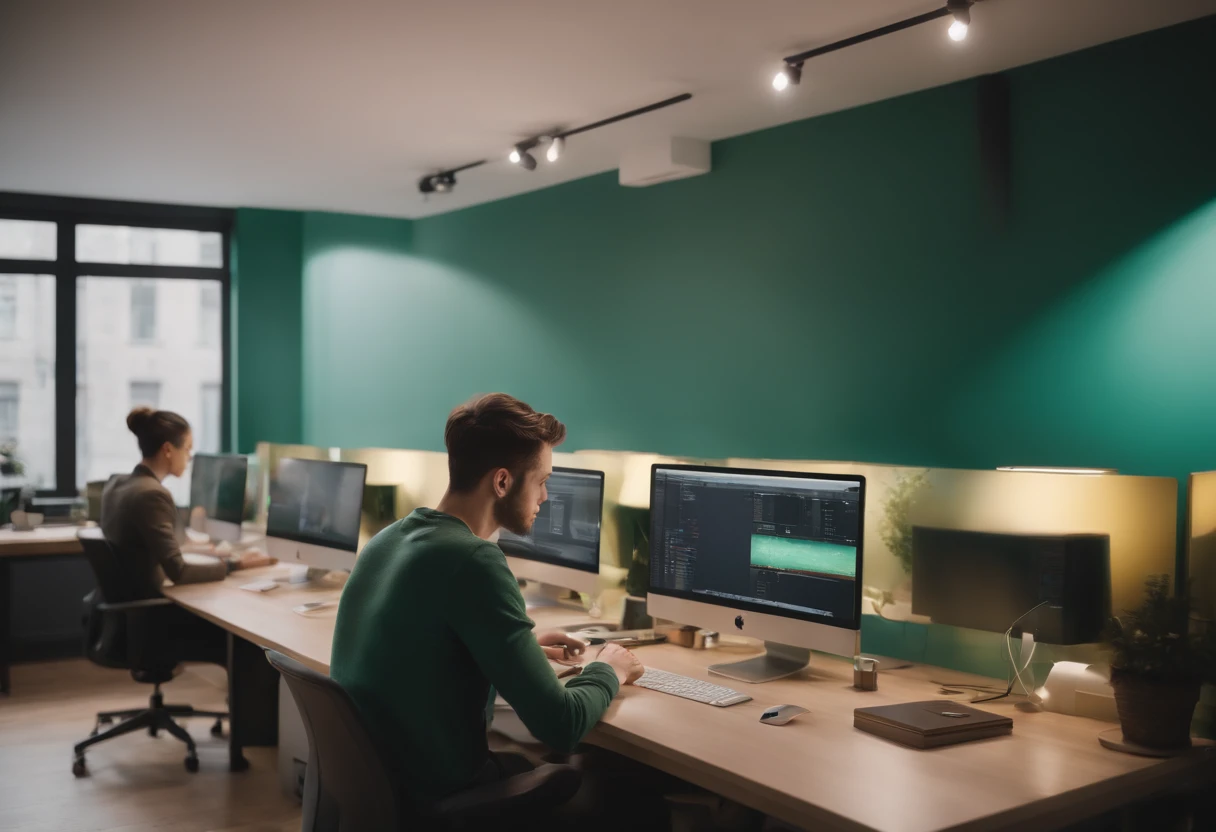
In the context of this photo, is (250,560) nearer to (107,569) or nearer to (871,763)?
(107,569)

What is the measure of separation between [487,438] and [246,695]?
8.78 ft

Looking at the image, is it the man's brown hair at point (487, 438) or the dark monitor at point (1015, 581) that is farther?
the dark monitor at point (1015, 581)

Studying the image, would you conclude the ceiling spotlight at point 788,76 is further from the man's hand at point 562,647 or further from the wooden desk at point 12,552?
the wooden desk at point 12,552

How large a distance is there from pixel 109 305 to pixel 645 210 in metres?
3.66

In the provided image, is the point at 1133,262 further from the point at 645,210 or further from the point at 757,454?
the point at 645,210

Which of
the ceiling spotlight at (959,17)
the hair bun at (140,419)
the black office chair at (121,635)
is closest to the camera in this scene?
the ceiling spotlight at (959,17)

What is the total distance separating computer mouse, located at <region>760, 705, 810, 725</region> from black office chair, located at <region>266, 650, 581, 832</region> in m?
0.45

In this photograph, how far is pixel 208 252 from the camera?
705 cm

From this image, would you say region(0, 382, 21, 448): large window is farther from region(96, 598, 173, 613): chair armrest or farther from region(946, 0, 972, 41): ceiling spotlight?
region(946, 0, 972, 41): ceiling spotlight

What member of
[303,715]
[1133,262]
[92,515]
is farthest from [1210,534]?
[92,515]

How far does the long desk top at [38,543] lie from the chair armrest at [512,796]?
14.8ft

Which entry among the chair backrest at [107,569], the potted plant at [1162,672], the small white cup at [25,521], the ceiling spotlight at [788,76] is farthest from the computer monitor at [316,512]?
the potted plant at [1162,672]

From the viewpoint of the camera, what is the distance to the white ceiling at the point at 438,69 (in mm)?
3248

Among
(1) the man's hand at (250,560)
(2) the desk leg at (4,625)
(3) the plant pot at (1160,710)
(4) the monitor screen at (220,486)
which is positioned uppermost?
(4) the monitor screen at (220,486)
